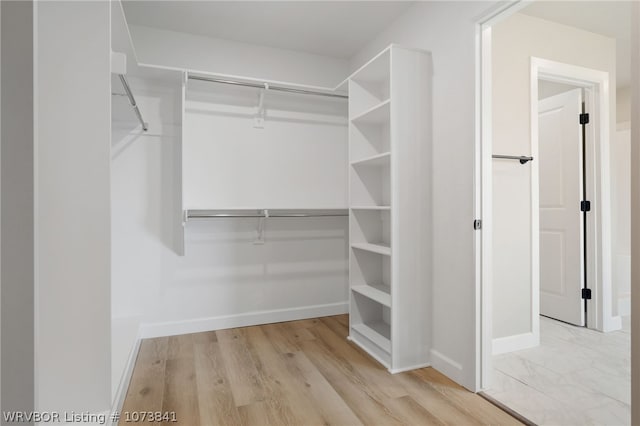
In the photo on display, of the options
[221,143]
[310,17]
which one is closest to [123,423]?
[221,143]

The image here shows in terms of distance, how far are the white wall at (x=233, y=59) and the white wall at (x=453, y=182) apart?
3.65ft

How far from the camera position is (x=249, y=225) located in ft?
9.82

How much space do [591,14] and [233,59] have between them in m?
2.79

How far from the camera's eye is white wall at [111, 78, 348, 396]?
2646 millimetres

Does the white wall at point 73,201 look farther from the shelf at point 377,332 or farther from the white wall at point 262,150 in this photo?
the shelf at point 377,332

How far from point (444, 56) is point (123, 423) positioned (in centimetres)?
265

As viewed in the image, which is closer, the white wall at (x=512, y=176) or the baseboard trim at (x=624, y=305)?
the white wall at (x=512, y=176)

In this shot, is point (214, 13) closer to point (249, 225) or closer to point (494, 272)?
point (249, 225)

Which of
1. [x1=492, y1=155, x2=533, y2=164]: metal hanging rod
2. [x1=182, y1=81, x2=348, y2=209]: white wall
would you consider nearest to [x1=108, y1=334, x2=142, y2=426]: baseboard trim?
[x1=182, y1=81, x2=348, y2=209]: white wall

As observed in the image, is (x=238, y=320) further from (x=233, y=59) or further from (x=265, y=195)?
(x=233, y=59)

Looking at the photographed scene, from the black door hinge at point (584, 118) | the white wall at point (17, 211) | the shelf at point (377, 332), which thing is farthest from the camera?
the black door hinge at point (584, 118)

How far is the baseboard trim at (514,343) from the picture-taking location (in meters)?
2.44

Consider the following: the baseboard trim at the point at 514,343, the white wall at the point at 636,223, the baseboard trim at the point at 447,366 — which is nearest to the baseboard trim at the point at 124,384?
the baseboard trim at the point at 447,366

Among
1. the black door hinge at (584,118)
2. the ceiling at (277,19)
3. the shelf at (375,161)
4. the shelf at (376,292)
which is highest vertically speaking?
the ceiling at (277,19)
